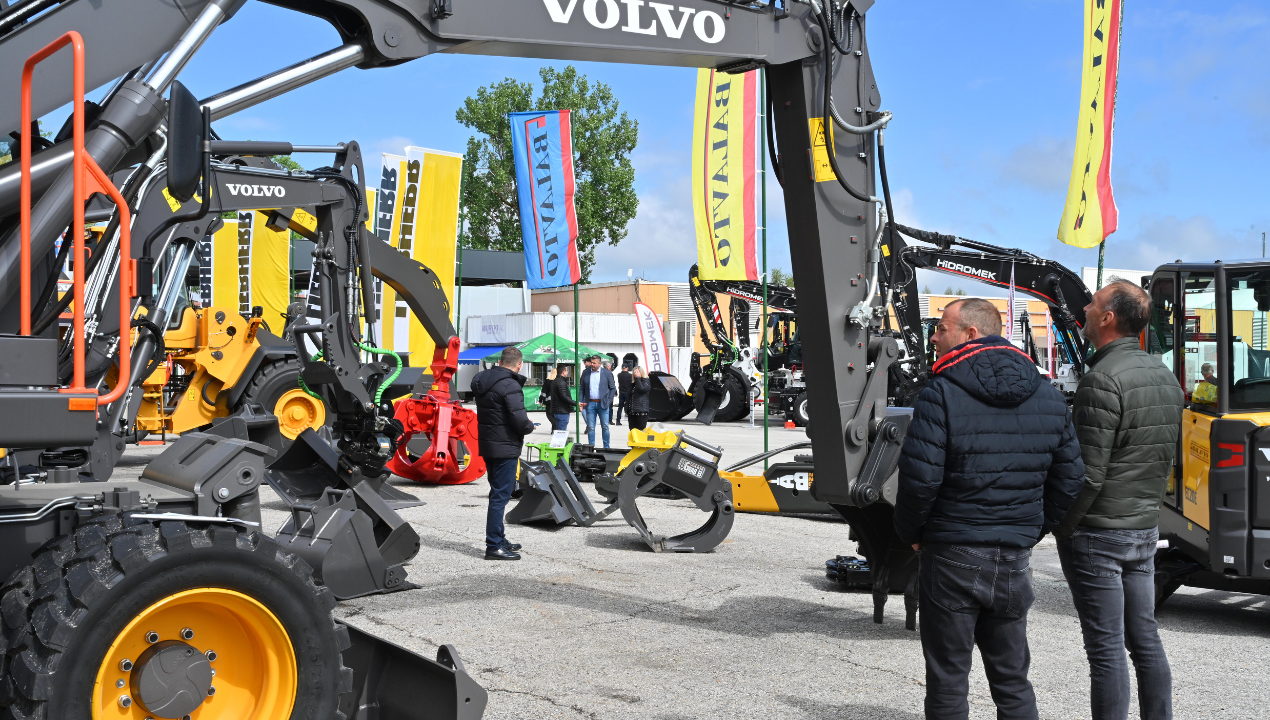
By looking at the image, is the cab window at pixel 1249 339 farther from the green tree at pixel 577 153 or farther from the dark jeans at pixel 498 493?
the green tree at pixel 577 153

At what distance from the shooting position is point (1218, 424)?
6.22 m

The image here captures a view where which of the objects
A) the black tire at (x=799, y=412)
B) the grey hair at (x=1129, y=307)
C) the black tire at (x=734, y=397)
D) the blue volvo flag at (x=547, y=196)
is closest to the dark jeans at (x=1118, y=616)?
the grey hair at (x=1129, y=307)

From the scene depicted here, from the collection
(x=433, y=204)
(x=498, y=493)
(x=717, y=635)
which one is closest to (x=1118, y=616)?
(x=717, y=635)

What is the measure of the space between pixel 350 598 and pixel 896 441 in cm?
395

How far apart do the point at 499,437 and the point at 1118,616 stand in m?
5.79

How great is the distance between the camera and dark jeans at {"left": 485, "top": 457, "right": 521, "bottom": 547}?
877 cm

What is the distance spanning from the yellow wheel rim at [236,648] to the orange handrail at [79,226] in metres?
0.85

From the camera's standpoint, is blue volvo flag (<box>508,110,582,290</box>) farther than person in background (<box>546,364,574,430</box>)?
No

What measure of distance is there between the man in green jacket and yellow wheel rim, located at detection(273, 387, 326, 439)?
43.4 ft

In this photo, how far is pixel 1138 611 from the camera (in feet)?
13.5

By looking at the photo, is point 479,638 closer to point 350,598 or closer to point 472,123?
point 350,598

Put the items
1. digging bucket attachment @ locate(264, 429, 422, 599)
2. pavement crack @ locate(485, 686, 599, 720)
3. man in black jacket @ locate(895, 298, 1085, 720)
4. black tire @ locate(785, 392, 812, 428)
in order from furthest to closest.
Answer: black tire @ locate(785, 392, 812, 428) < digging bucket attachment @ locate(264, 429, 422, 599) < pavement crack @ locate(485, 686, 599, 720) < man in black jacket @ locate(895, 298, 1085, 720)

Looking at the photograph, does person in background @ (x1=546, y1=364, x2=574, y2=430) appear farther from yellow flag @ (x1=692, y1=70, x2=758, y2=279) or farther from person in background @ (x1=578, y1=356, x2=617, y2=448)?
yellow flag @ (x1=692, y1=70, x2=758, y2=279)

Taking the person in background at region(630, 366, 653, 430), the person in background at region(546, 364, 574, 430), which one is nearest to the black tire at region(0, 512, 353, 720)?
the person in background at region(546, 364, 574, 430)
